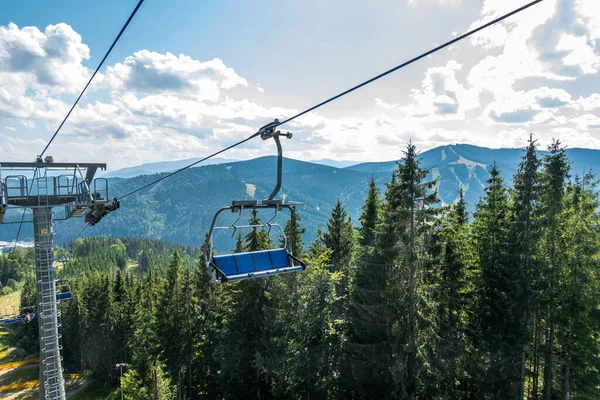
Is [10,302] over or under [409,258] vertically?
under

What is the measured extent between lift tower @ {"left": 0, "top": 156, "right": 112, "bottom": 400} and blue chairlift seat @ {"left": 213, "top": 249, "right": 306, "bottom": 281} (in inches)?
417

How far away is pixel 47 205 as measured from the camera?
1513 centimetres

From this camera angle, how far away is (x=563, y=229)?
17.5m

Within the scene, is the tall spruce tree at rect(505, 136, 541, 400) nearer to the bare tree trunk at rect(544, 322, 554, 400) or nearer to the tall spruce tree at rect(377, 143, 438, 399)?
the bare tree trunk at rect(544, 322, 554, 400)

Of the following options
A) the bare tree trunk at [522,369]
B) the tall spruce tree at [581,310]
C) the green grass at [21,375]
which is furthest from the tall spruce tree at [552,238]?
the green grass at [21,375]

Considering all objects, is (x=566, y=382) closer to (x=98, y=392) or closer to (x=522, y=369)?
(x=522, y=369)

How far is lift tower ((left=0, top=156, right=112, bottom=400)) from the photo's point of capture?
14.9 meters

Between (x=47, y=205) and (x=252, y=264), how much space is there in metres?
12.1

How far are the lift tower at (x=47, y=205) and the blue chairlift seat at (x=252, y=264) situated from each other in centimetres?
1059

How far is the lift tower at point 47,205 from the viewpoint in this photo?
14.9 meters

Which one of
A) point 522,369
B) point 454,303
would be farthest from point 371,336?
point 522,369

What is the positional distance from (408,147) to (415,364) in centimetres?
912

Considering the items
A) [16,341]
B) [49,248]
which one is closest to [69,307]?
[16,341]

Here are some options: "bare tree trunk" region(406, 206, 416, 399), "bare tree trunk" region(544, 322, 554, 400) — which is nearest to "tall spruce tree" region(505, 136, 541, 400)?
"bare tree trunk" region(544, 322, 554, 400)
